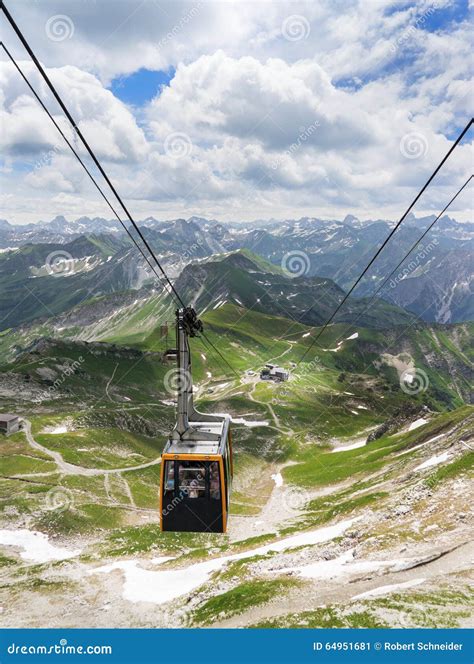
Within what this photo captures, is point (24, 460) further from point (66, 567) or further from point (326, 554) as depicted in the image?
point (326, 554)

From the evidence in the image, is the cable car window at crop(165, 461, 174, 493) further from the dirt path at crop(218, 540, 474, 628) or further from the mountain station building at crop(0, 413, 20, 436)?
the mountain station building at crop(0, 413, 20, 436)

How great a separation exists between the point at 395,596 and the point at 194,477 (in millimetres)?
12780

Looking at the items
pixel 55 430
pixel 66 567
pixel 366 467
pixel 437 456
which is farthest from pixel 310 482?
pixel 55 430

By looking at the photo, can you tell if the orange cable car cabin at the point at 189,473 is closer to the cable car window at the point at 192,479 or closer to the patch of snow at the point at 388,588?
the cable car window at the point at 192,479

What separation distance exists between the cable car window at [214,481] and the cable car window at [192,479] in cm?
45

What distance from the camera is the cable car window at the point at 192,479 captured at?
25.7 metres

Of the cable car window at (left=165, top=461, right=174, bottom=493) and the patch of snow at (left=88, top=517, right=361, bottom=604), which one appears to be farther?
the patch of snow at (left=88, top=517, right=361, bottom=604)

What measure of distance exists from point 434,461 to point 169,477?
4095cm

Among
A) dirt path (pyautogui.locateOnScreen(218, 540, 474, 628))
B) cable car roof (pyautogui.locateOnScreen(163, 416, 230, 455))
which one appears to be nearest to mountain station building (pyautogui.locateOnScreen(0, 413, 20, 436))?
cable car roof (pyautogui.locateOnScreen(163, 416, 230, 455))

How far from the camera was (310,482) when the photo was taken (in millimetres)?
79625

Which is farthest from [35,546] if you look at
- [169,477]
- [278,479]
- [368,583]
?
[278,479]

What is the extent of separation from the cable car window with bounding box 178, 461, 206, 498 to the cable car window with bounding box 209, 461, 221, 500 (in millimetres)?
449

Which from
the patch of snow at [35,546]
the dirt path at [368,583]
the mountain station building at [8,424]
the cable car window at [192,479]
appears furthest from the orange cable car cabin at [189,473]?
the mountain station building at [8,424]

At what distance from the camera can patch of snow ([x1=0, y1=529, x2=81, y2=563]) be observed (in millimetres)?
46125
